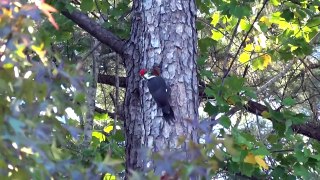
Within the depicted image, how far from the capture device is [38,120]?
3.91ft

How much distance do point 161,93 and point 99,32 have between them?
82 centimetres

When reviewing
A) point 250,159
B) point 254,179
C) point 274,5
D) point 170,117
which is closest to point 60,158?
point 170,117

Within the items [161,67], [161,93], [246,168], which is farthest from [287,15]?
[161,93]

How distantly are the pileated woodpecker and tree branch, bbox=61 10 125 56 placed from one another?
400 millimetres

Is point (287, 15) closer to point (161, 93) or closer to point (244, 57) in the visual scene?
point (244, 57)

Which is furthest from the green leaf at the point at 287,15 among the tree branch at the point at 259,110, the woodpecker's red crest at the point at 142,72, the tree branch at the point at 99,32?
the woodpecker's red crest at the point at 142,72

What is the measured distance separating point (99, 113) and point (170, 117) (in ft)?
6.93

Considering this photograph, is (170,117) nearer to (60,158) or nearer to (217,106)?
(217,106)

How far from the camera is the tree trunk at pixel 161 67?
2.77 metres

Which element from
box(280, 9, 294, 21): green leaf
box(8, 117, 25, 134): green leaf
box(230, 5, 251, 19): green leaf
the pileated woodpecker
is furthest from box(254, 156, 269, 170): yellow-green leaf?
box(8, 117, 25, 134): green leaf

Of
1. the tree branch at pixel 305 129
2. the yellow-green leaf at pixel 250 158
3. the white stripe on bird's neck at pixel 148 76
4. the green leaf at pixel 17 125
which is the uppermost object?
the tree branch at pixel 305 129

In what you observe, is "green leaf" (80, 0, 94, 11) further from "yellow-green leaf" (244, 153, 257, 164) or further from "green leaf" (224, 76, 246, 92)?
"yellow-green leaf" (244, 153, 257, 164)

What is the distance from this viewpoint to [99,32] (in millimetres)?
3346

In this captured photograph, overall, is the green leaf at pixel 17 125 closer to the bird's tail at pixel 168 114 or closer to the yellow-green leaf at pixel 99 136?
the bird's tail at pixel 168 114
